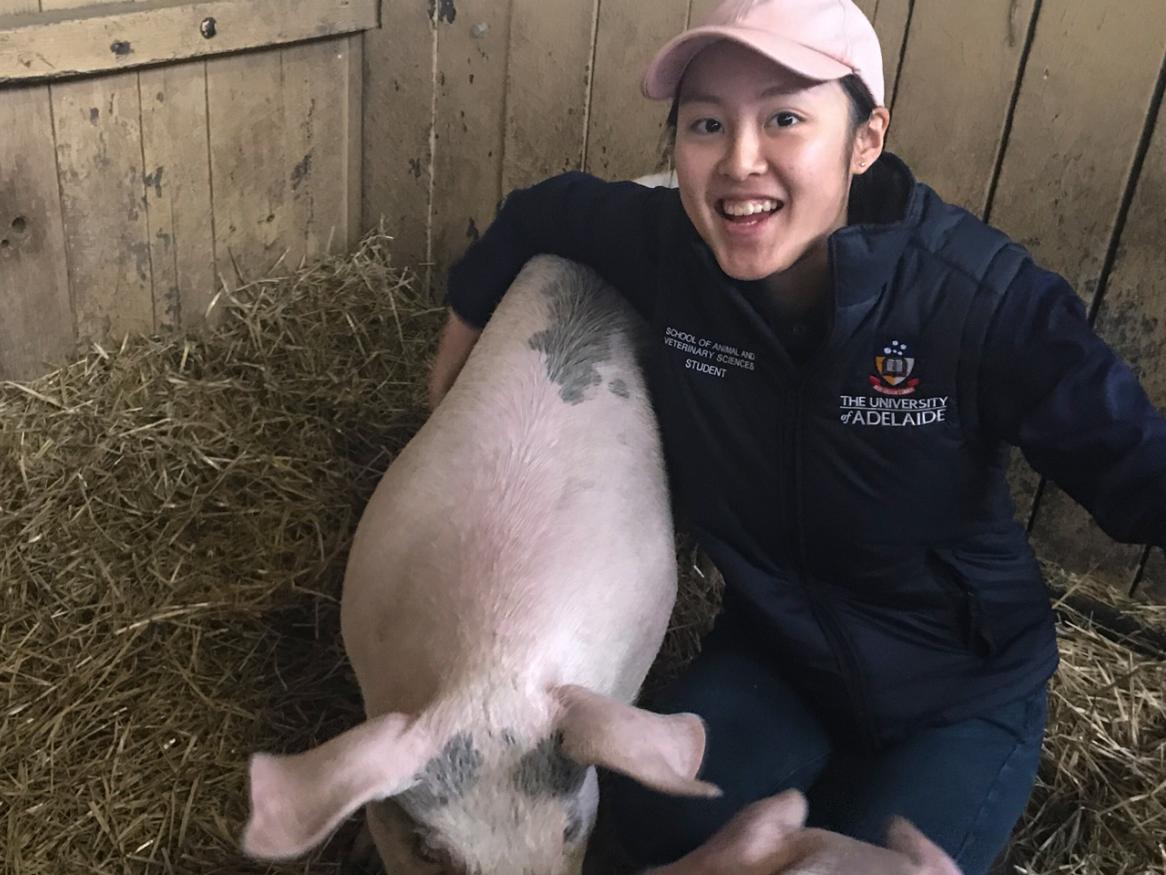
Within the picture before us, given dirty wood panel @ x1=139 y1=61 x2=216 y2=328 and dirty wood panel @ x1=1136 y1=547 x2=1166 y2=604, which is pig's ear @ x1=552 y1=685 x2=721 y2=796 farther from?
dirty wood panel @ x1=139 y1=61 x2=216 y2=328

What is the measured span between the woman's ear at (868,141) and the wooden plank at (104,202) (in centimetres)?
146

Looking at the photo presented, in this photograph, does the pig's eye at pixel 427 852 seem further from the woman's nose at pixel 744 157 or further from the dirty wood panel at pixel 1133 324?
the dirty wood panel at pixel 1133 324

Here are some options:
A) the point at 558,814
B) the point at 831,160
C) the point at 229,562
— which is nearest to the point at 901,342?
the point at 831,160

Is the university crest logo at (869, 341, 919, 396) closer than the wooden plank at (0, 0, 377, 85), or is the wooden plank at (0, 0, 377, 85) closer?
the university crest logo at (869, 341, 919, 396)

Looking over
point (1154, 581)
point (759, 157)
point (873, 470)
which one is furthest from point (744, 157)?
point (1154, 581)

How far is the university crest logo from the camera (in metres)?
1.44

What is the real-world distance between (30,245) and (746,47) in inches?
57.8

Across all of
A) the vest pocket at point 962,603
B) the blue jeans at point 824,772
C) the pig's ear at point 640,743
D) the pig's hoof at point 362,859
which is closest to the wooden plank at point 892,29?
the vest pocket at point 962,603

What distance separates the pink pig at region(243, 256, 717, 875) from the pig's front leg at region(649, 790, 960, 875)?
0.20ft

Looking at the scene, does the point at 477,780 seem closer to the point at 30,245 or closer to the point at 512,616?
the point at 512,616

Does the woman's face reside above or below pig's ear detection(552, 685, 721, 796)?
above

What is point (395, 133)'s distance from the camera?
8.87ft

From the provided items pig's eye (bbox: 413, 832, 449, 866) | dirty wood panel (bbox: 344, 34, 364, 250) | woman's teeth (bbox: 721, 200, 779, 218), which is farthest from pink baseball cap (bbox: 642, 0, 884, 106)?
dirty wood panel (bbox: 344, 34, 364, 250)

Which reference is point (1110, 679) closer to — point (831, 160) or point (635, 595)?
point (635, 595)
